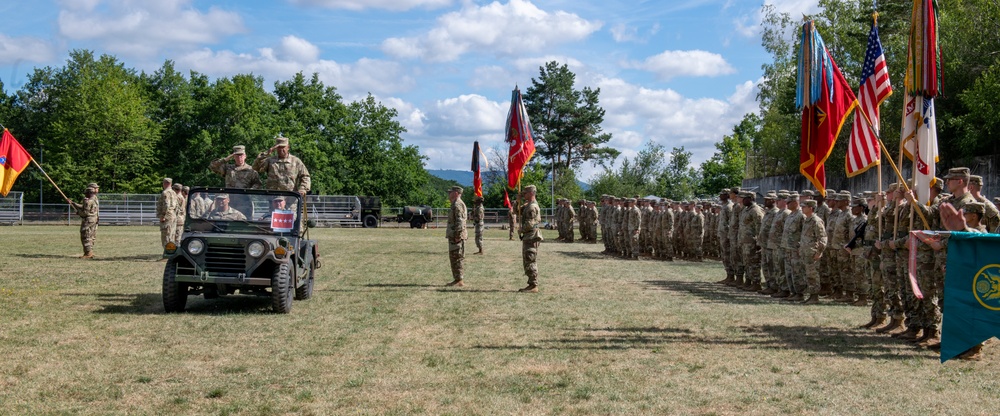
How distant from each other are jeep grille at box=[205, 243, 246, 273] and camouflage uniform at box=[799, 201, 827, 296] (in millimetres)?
8980

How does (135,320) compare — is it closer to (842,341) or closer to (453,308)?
(453,308)

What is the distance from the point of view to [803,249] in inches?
544

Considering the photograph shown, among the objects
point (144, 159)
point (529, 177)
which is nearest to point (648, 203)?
point (529, 177)

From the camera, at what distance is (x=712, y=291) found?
15555 millimetres

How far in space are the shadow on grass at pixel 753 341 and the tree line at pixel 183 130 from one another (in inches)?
1982

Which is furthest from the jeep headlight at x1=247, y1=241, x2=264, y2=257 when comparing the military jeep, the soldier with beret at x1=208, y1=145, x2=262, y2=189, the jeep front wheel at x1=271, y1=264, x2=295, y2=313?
the soldier with beret at x1=208, y1=145, x2=262, y2=189

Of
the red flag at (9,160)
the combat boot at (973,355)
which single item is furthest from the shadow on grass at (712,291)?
the red flag at (9,160)

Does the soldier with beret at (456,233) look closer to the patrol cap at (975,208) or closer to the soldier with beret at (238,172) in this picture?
the soldier with beret at (238,172)

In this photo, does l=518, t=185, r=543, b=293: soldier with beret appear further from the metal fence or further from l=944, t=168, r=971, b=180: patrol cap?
the metal fence

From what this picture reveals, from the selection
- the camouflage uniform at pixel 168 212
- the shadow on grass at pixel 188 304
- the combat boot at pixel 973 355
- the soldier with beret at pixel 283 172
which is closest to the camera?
the combat boot at pixel 973 355

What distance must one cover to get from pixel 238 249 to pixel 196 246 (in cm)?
53

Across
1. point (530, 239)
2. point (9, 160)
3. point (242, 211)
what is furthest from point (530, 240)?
point (9, 160)

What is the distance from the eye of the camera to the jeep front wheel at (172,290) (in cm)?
1062

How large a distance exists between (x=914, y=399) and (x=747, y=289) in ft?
31.1
